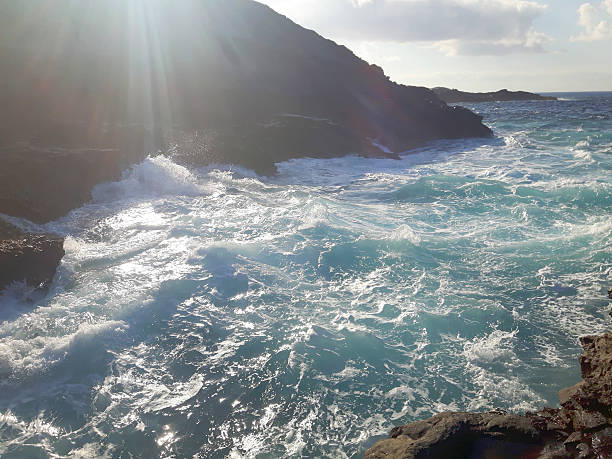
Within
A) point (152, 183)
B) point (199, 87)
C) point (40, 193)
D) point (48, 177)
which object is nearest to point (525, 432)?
point (40, 193)

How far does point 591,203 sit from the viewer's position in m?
12.5

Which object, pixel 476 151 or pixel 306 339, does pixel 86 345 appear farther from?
pixel 476 151

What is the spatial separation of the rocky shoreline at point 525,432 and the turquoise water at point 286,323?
0.91 meters

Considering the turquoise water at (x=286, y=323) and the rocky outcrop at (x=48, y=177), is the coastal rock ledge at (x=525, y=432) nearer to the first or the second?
the turquoise water at (x=286, y=323)

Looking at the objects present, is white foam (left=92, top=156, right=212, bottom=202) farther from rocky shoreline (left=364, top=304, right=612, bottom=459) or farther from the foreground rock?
rocky shoreline (left=364, top=304, right=612, bottom=459)

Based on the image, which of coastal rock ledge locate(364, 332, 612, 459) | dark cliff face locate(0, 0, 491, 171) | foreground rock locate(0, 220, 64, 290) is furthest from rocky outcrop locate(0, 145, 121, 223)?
coastal rock ledge locate(364, 332, 612, 459)

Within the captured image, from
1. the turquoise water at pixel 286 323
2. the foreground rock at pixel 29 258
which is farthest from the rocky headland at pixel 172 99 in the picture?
the turquoise water at pixel 286 323

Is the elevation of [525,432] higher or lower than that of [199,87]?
lower

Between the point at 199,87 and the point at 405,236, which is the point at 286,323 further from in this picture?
the point at 199,87

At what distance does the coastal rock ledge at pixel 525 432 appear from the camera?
11.0ft

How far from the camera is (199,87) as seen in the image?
82.7 feet

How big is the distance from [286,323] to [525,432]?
146 inches

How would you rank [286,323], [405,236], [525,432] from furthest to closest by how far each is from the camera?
[405,236] → [286,323] → [525,432]

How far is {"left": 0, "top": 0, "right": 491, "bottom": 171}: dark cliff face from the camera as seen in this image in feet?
57.6
